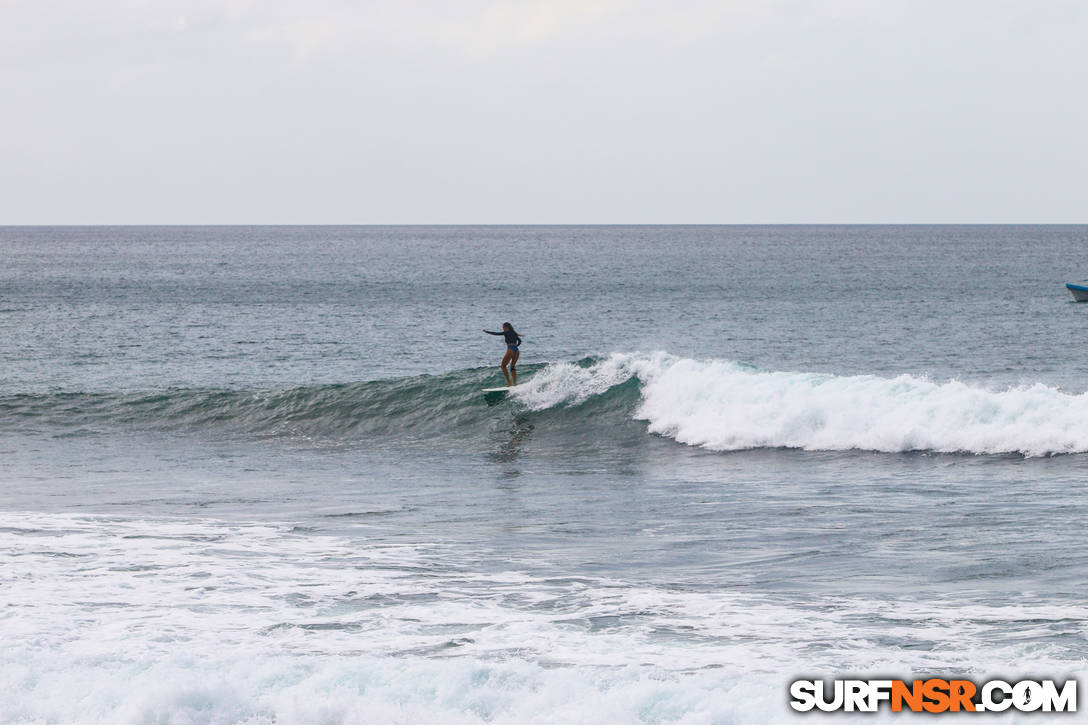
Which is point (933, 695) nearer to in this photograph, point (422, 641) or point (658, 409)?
point (422, 641)

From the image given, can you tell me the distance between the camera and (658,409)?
89.0 ft

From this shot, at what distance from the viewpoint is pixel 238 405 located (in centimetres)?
3005

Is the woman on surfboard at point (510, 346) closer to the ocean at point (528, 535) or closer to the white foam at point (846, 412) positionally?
the ocean at point (528, 535)

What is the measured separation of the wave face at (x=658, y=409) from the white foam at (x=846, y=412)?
0.09 ft

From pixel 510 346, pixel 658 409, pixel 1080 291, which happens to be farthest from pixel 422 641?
pixel 1080 291

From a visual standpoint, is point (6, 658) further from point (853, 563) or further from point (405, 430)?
point (405, 430)

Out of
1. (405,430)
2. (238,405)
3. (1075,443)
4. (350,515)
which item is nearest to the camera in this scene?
(350,515)

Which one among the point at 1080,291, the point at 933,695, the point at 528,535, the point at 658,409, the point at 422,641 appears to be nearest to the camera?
the point at 933,695

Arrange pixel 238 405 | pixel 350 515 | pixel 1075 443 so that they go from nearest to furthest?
1. pixel 350 515
2. pixel 1075 443
3. pixel 238 405

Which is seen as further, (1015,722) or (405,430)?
(405,430)

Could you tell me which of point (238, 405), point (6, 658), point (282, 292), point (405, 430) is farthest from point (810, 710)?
point (282, 292)

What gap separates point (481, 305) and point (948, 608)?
2610 inches

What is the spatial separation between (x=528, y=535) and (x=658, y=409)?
11853 millimetres

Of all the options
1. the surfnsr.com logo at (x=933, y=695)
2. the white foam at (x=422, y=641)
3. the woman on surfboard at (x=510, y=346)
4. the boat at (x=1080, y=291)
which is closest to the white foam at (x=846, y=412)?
the woman on surfboard at (x=510, y=346)
